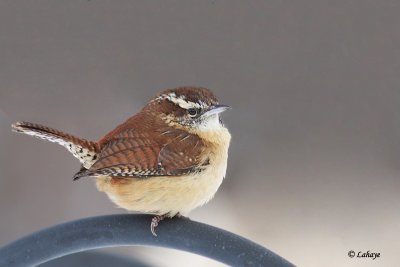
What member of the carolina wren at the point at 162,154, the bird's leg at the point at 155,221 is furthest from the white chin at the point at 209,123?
the bird's leg at the point at 155,221

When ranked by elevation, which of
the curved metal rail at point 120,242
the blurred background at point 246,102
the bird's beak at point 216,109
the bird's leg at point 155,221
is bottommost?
the curved metal rail at point 120,242

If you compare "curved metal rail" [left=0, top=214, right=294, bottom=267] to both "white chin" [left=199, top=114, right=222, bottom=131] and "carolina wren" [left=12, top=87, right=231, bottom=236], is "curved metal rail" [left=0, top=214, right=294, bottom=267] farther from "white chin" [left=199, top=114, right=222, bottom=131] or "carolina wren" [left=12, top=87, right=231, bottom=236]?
"white chin" [left=199, top=114, right=222, bottom=131]

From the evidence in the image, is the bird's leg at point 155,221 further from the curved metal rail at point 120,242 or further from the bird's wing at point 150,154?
the bird's wing at point 150,154

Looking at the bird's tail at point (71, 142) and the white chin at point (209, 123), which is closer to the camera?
the bird's tail at point (71, 142)

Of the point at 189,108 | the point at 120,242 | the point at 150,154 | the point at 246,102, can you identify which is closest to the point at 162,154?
the point at 150,154

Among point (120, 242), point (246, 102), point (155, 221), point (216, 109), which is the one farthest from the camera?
point (246, 102)

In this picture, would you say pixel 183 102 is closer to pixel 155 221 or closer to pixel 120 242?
pixel 155 221
